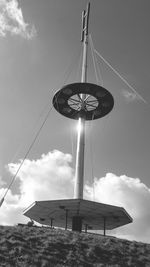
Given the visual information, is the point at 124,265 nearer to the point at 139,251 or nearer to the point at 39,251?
the point at 139,251

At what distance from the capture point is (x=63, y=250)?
21375mm

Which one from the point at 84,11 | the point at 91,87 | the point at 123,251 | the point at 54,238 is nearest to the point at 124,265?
the point at 123,251

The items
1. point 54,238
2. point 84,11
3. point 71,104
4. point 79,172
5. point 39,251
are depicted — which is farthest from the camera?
point 84,11

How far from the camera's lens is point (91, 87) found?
38.9 metres

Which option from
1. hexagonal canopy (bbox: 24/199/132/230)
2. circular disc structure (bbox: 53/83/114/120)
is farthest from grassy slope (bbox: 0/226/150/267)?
circular disc structure (bbox: 53/83/114/120)

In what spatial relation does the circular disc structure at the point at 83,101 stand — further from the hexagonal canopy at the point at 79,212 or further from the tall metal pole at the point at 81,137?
the hexagonal canopy at the point at 79,212

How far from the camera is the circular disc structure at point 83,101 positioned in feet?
128

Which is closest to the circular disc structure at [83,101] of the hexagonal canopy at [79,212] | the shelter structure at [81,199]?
the shelter structure at [81,199]

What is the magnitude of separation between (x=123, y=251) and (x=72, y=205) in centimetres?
943

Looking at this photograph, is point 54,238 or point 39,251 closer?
point 39,251

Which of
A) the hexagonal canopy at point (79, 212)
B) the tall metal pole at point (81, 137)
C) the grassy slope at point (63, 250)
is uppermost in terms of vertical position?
the tall metal pole at point (81, 137)

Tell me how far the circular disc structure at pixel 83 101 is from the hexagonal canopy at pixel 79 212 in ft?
45.4

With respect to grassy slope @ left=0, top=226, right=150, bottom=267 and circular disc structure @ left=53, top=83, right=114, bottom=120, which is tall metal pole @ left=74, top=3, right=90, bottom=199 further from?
grassy slope @ left=0, top=226, right=150, bottom=267

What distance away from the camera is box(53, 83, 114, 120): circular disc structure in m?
39.0
